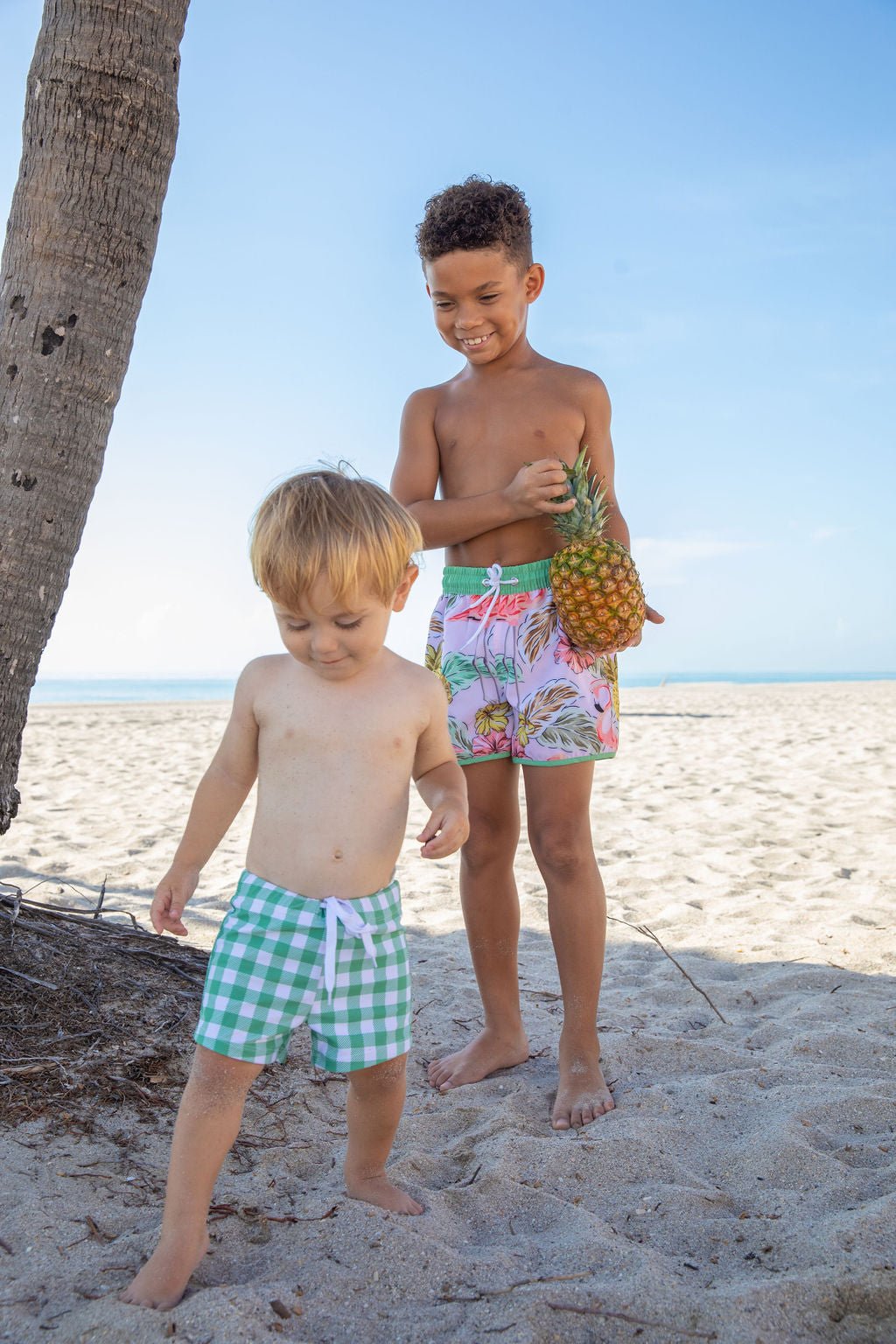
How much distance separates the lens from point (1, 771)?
3.08 metres

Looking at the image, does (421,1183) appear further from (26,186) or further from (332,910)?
(26,186)

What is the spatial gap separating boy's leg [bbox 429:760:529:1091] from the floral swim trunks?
13cm

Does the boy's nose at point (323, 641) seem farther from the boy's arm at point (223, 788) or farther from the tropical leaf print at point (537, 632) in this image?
the tropical leaf print at point (537, 632)

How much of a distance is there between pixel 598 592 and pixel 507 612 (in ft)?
1.21

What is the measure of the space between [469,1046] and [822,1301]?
1.55 metres

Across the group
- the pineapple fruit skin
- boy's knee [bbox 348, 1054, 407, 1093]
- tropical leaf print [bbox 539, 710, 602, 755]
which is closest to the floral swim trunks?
tropical leaf print [bbox 539, 710, 602, 755]

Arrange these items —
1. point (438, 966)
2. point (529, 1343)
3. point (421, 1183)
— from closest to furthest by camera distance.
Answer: point (529, 1343) < point (421, 1183) < point (438, 966)

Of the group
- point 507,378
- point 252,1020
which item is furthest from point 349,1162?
point 507,378

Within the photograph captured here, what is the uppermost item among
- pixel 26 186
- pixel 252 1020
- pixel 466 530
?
pixel 26 186

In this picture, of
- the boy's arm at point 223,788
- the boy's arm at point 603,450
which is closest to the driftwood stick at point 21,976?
the boy's arm at point 223,788

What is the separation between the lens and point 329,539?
211 centimetres

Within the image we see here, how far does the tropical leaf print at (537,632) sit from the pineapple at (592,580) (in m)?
0.05

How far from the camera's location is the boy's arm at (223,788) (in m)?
2.26

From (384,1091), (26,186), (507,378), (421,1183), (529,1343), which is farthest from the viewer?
(507,378)
